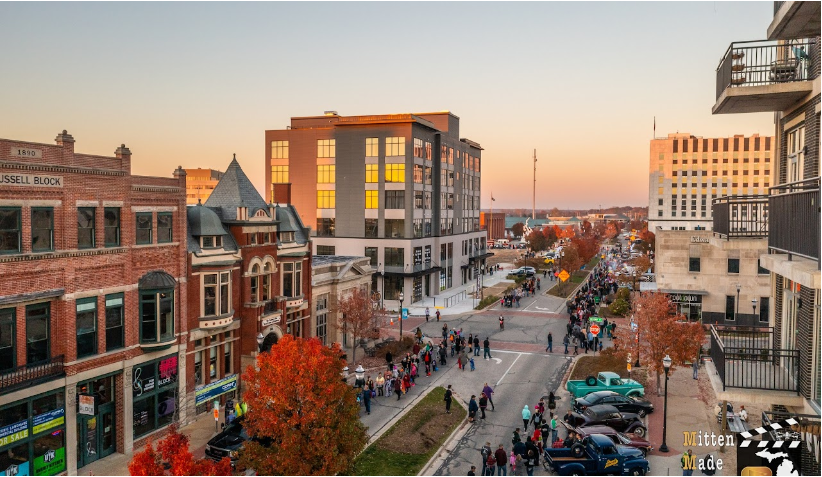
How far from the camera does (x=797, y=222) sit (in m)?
9.97

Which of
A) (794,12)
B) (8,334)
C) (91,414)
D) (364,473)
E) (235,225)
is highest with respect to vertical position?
(794,12)

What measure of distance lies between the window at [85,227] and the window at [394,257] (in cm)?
4447

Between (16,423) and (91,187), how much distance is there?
9458mm

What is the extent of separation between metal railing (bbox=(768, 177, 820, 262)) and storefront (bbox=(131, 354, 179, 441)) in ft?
83.2

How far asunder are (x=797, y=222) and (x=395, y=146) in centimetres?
5892

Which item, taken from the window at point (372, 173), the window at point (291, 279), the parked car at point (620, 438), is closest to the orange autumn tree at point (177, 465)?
the parked car at point (620, 438)

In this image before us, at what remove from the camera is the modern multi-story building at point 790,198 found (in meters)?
10.4

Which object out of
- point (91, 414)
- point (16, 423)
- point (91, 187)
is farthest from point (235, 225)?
point (16, 423)

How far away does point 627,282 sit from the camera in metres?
78.8

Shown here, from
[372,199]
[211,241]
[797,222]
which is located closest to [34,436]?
[211,241]

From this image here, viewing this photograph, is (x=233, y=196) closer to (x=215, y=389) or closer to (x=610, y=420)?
(x=215, y=389)

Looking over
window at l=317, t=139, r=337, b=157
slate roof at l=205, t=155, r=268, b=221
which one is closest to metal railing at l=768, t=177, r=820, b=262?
slate roof at l=205, t=155, r=268, b=221

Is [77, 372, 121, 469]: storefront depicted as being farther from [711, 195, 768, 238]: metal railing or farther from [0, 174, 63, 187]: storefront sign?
[711, 195, 768, 238]: metal railing

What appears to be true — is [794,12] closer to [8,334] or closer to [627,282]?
[8,334]
